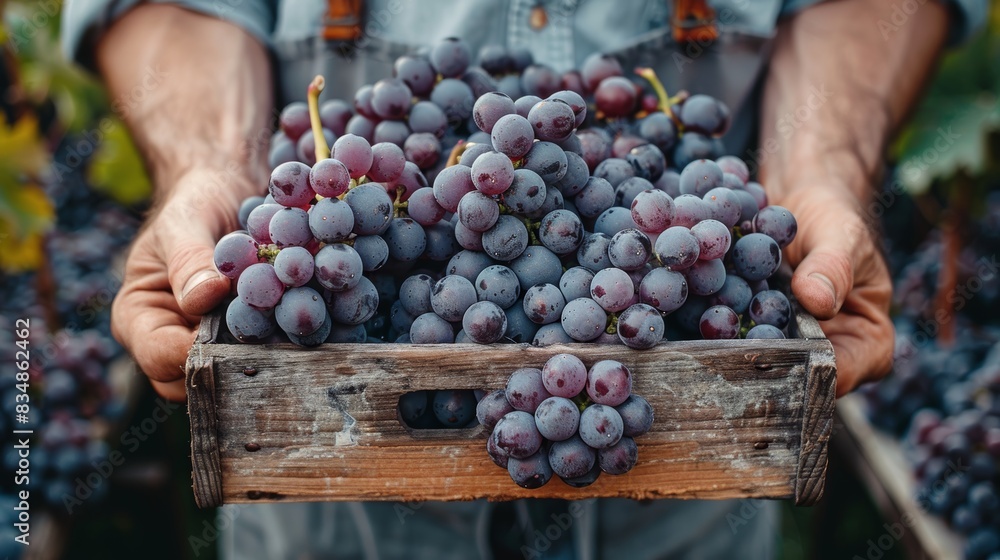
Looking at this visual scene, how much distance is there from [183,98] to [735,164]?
117cm

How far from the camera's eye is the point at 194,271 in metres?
1.04

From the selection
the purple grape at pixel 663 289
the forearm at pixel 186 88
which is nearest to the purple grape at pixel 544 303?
the purple grape at pixel 663 289

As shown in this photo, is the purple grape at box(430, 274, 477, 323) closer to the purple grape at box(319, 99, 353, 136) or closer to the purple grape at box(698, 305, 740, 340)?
the purple grape at box(698, 305, 740, 340)

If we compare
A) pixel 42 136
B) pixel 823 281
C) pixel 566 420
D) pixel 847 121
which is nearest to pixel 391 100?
pixel 566 420

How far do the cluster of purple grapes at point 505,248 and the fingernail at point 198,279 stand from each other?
27mm

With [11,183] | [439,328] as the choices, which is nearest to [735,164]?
[439,328]

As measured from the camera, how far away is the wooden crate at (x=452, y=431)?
930 mm

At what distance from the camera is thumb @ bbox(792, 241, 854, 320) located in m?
1.01

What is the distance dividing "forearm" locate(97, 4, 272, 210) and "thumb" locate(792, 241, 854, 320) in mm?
1010

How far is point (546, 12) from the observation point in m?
1.54

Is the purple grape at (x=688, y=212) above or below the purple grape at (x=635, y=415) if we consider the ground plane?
above

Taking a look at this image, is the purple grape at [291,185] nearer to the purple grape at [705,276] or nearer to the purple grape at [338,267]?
the purple grape at [338,267]

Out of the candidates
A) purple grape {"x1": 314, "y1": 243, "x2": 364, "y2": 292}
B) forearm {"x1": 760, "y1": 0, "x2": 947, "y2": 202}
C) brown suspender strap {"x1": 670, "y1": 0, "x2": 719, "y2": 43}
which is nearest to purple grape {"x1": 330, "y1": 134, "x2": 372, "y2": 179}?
purple grape {"x1": 314, "y1": 243, "x2": 364, "y2": 292}

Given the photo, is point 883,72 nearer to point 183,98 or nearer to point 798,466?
point 798,466
